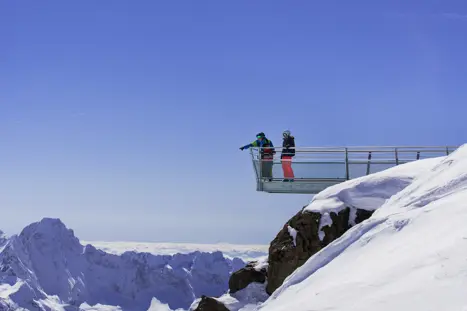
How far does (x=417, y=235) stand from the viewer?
8930mm

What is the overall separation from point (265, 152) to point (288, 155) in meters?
1.08

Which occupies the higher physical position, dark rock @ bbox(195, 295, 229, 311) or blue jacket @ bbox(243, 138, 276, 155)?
blue jacket @ bbox(243, 138, 276, 155)

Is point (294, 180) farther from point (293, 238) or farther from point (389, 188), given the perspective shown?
point (389, 188)

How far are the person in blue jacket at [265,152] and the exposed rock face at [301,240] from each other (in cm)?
495

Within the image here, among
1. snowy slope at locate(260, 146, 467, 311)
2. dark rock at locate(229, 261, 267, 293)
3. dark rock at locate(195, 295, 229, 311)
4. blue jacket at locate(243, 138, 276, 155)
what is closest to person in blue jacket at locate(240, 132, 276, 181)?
blue jacket at locate(243, 138, 276, 155)

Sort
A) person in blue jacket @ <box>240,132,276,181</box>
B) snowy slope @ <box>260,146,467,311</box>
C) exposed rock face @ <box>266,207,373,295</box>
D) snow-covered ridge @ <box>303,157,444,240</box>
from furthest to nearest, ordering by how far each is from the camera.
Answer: person in blue jacket @ <box>240,132,276,181</box>, exposed rock face @ <box>266,207,373,295</box>, snow-covered ridge @ <box>303,157,444,240</box>, snowy slope @ <box>260,146,467,311</box>

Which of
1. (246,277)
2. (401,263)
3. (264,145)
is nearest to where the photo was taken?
(401,263)

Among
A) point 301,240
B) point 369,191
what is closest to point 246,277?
point 301,240

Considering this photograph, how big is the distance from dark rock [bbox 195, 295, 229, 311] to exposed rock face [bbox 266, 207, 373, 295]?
1845 mm

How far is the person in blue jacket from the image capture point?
2567 centimetres

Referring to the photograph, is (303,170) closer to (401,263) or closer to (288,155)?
(288,155)

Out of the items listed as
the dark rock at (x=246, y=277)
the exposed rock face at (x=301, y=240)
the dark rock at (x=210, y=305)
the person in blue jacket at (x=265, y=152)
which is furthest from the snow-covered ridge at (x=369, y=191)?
the person in blue jacket at (x=265, y=152)

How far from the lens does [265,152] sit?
84.9ft

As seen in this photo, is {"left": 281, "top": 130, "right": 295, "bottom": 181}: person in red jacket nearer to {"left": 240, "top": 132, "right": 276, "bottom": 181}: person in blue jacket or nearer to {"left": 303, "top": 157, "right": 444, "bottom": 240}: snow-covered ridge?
{"left": 240, "top": 132, "right": 276, "bottom": 181}: person in blue jacket
